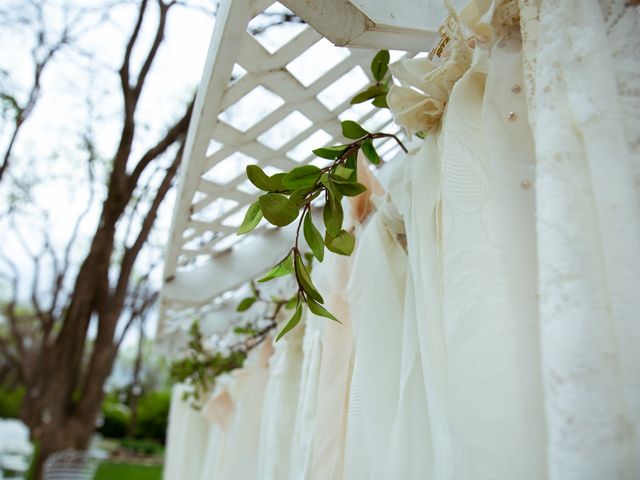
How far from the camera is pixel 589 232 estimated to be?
32 cm

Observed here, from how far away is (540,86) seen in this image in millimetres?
376

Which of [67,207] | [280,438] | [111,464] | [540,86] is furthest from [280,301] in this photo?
[111,464]

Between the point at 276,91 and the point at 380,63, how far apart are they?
195 mm

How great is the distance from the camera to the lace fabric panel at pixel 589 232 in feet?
0.91

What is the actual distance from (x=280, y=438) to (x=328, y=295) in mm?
461

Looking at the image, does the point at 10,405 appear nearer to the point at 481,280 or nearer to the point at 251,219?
the point at 251,219

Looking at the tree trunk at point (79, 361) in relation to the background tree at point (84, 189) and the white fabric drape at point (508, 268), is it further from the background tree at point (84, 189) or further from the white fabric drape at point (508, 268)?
the white fabric drape at point (508, 268)

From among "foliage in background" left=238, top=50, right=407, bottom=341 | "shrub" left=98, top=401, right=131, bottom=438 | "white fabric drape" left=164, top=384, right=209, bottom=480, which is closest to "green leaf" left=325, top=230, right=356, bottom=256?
"foliage in background" left=238, top=50, right=407, bottom=341

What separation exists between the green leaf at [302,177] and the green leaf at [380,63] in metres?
0.23

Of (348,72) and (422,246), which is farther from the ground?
(348,72)

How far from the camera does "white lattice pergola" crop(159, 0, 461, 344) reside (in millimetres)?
547

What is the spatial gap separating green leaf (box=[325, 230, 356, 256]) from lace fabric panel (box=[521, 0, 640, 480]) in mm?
267

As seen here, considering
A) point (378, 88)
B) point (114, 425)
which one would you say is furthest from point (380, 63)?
point (114, 425)

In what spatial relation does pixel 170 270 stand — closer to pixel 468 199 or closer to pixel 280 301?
pixel 280 301
